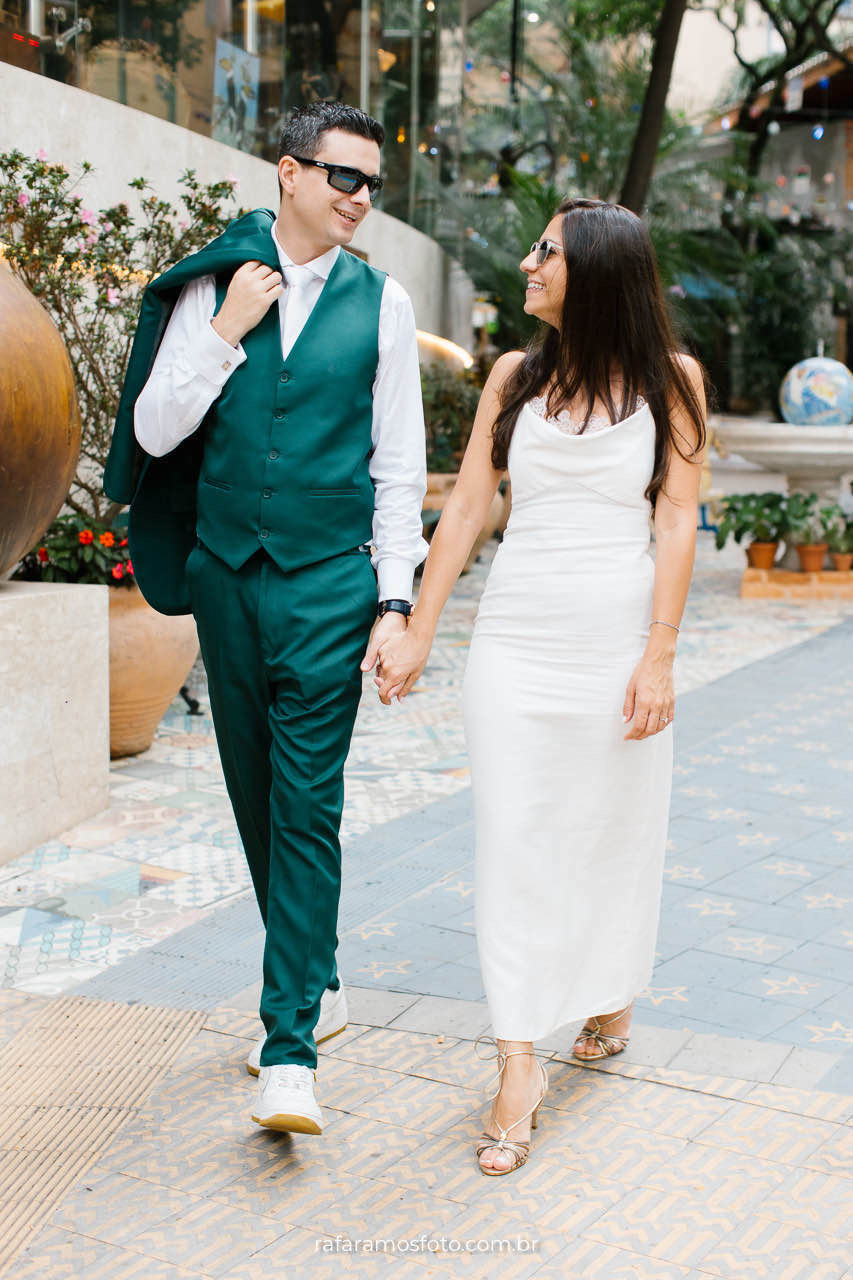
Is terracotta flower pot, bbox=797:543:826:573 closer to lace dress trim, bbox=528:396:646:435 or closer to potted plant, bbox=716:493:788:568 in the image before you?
potted plant, bbox=716:493:788:568

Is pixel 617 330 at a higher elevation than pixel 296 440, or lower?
higher

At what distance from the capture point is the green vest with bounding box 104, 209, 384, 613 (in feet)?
9.04

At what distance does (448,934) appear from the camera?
3.97 m

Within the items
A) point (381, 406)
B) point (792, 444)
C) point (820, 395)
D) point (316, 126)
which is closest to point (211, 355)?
point (381, 406)

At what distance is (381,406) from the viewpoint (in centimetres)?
Answer: 288

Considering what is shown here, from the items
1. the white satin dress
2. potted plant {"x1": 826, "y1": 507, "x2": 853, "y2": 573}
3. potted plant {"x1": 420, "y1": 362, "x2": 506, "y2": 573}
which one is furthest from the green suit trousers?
potted plant {"x1": 826, "y1": 507, "x2": 853, "y2": 573}

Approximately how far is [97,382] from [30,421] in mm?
1829

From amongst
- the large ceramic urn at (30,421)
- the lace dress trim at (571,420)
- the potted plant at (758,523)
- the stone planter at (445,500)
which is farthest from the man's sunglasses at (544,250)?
the potted plant at (758,523)

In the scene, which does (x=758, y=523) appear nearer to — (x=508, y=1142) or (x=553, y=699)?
(x=553, y=699)

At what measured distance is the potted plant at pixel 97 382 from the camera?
572cm

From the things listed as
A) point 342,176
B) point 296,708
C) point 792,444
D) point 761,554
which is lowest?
point 761,554

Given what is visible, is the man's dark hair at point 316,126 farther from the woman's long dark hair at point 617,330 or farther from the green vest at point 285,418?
the woman's long dark hair at point 617,330

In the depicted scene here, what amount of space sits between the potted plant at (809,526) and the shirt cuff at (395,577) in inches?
333

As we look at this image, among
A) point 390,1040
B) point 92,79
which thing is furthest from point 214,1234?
point 92,79
